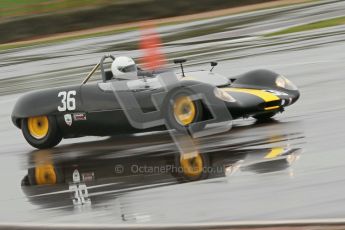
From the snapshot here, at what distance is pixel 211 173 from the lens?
8.31 m

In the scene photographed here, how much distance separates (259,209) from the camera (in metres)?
6.79

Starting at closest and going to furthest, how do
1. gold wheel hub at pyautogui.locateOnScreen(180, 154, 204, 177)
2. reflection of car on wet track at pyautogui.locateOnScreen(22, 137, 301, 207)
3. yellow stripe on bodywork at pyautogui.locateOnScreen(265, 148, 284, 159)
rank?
1. reflection of car on wet track at pyautogui.locateOnScreen(22, 137, 301, 207)
2. gold wheel hub at pyautogui.locateOnScreen(180, 154, 204, 177)
3. yellow stripe on bodywork at pyautogui.locateOnScreen(265, 148, 284, 159)

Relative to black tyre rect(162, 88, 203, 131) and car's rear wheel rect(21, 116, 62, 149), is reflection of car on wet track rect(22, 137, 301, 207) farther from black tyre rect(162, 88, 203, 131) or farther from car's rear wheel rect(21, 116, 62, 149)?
car's rear wheel rect(21, 116, 62, 149)

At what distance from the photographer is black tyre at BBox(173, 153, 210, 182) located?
27.1 feet

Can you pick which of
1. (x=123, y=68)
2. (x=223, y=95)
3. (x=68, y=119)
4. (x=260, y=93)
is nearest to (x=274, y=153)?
(x=223, y=95)

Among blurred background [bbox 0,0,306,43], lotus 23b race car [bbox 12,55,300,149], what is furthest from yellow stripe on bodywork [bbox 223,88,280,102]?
blurred background [bbox 0,0,306,43]

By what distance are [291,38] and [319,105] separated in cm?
976

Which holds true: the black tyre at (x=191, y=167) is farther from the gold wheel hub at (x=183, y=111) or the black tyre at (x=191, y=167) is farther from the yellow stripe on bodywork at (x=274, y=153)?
the gold wheel hub at (x=183, y=111)

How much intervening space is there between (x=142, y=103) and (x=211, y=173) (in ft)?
7.80

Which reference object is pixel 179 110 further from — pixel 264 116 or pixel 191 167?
pixel 191 167

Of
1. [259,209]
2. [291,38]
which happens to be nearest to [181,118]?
[259,209]

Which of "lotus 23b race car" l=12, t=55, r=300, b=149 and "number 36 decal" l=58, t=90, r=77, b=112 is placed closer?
"lotus 23b race car" l=12, t=55, r=300, b=149

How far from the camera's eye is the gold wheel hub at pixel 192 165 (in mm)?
8438

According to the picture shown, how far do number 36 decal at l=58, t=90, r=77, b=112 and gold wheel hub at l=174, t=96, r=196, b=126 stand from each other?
1403 millimetres
